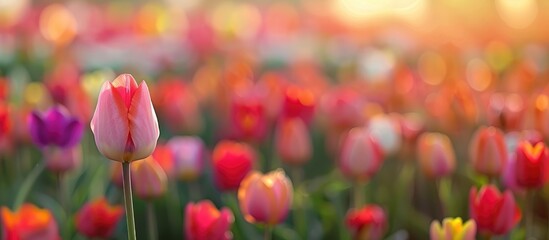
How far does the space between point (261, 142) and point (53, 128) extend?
1286mm

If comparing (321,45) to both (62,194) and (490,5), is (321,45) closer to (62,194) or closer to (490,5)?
(490,5)

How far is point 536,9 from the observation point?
654cm

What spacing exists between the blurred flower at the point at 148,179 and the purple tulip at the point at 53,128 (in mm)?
169

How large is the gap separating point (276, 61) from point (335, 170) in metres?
2.11

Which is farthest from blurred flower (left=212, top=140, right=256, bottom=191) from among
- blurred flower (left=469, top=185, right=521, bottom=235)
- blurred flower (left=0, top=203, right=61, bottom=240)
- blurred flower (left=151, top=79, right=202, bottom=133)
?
blurred flower (left=151, top=79, right=202, bottom=133)

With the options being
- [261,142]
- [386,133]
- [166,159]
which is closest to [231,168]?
[166,159]

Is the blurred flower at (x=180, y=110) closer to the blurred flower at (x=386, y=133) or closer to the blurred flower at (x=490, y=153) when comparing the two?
the blurred flower at (x=386, y=133)

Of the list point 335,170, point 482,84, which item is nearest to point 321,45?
point 482,84

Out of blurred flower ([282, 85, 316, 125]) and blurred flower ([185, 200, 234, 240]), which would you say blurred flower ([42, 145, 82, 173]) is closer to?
blurred flower ([185, 200, 234, 240])

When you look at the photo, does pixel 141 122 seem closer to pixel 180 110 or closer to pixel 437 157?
pixel 437 157

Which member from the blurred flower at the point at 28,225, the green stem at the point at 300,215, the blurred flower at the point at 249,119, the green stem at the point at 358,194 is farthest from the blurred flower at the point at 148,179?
the blurred flower at the point at 249,119

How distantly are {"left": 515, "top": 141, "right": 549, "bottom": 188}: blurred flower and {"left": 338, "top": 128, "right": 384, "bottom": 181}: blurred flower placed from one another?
0.45m

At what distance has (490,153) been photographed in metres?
1.90

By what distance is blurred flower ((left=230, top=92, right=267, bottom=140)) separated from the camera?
257cm
